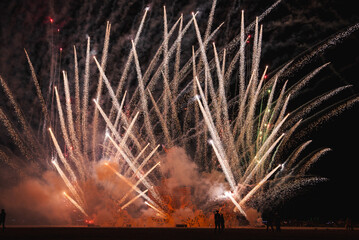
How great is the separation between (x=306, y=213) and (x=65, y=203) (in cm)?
2732

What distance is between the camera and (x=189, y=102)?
3062cm

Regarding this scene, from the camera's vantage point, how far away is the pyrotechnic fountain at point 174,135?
94.3ft

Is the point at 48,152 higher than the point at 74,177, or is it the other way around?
the point at 48,152

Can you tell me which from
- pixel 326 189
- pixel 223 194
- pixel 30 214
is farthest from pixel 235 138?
pixel 326 189

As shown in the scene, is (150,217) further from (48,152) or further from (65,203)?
(48,152)

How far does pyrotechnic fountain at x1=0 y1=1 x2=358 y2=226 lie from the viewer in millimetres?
28734

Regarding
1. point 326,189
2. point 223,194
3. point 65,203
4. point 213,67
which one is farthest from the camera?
point 326,189

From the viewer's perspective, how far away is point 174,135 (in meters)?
31.7
